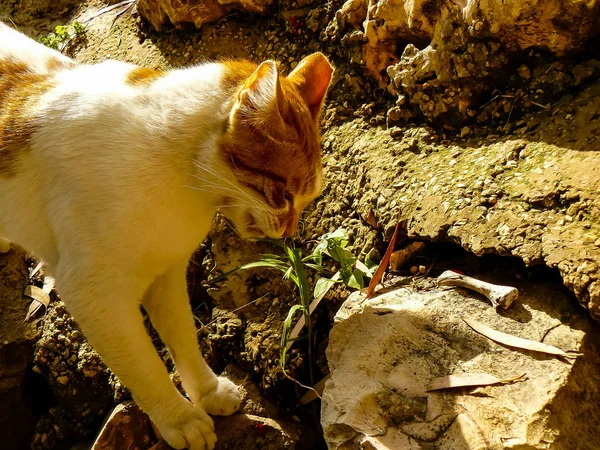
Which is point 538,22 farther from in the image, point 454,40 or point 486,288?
point 486,288

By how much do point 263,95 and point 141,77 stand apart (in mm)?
659

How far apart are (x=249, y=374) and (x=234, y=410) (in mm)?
274

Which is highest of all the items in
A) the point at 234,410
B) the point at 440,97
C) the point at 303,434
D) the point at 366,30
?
the point at 366,30

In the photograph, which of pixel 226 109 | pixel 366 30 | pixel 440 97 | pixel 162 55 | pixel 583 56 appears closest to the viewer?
pixel 226 109

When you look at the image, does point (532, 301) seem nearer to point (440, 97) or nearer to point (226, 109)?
point (440, 97)

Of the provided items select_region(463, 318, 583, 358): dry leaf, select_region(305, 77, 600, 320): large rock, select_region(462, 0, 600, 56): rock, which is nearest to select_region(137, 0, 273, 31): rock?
select_region(305, 77, 600, 320): large rock

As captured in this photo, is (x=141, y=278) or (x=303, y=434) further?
(x=303, y=434)

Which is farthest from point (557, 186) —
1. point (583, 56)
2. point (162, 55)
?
point (162, 55)

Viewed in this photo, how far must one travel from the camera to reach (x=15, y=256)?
11.2 feet

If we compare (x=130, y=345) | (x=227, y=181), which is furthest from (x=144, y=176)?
(x=130, y=345)

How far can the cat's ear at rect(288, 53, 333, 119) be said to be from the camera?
2.21 m

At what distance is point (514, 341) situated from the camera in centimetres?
190

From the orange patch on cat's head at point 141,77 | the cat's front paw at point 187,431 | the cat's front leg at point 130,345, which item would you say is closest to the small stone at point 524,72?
the orange patch on cat's head at point 141,77

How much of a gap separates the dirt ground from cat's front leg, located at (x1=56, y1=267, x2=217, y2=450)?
1.59ft
